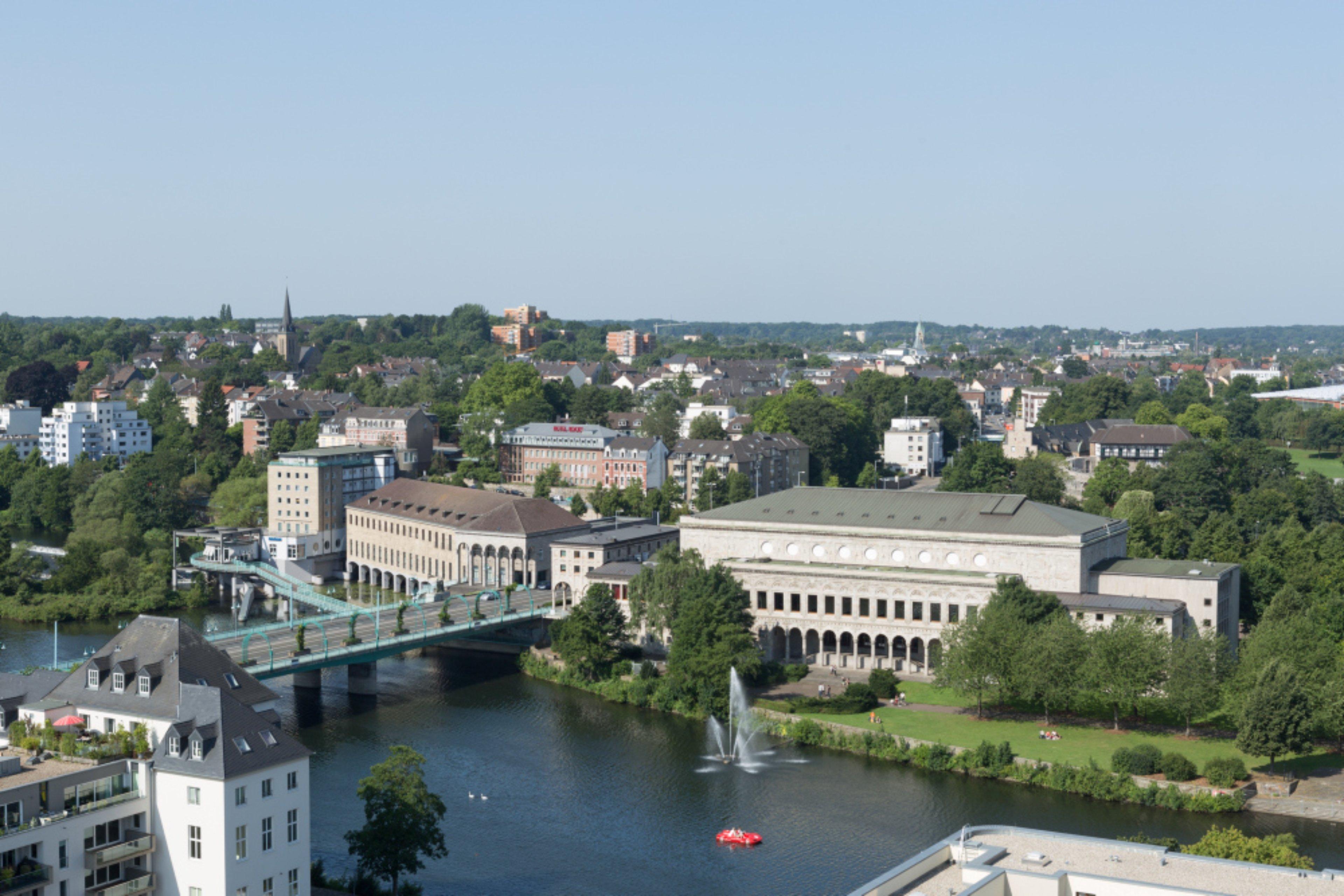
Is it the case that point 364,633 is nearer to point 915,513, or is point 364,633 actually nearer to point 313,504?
point 915,513

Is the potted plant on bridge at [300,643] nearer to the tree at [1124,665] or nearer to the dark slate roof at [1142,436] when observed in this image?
the tree at [1124,665]

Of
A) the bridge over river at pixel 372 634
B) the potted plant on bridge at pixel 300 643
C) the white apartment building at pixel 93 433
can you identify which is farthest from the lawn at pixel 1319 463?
the white apartment building at pixel 93 433

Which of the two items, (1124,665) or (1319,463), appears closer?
(1124,665)

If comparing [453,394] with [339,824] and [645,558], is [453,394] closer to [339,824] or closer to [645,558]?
[645,558]

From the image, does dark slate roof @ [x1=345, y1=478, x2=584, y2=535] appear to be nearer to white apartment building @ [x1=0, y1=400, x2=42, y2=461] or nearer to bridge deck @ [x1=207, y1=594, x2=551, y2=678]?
bridge deck @ [x1=207, y1=594, x2=551, y2=678]

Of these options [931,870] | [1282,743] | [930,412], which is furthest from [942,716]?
[930,412]

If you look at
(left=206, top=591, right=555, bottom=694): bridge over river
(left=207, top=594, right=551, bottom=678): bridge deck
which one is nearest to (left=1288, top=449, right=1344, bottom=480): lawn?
(left=206, top=591, right=555, bottom=694): bridge over river

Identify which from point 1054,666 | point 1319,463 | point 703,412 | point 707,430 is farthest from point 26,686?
point 1319,463
